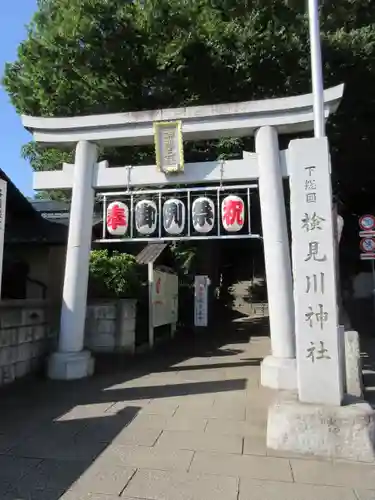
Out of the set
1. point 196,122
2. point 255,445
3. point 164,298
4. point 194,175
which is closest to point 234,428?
point 255,445

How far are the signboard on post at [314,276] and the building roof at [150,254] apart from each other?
7160 mm

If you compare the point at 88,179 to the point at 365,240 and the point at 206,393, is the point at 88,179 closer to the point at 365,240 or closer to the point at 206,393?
the point at 206,393

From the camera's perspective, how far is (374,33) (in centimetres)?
1119

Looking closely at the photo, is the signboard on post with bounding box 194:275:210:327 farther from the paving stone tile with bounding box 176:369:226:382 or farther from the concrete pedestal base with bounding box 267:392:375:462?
the concrete pedestal base with bounding box 267:392:375:462

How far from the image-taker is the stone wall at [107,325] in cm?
1022

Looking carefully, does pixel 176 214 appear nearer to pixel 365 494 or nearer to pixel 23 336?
pixel 23 336

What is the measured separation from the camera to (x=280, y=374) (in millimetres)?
7121

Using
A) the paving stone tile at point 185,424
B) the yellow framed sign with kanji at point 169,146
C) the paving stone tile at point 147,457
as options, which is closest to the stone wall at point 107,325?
the yellow framed sign with kanji at point 169,146

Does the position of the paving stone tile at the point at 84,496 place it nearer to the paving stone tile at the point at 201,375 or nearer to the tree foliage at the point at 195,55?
the paving stone tile at the point at 201,375

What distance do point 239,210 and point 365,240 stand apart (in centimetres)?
804

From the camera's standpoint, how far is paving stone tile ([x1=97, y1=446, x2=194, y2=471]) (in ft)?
13.6

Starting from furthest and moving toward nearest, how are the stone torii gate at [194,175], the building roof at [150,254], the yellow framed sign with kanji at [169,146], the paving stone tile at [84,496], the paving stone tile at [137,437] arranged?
the building roof at [150,254] → the yellow framed sign with kanji at [169,146] → the stone torii gate at [194,175] → the paving stone tile at [137,437] → the paving stone tile at [84,496]

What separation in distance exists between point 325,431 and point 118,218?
18.0ft

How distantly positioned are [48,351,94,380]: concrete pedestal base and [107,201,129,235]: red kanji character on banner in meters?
2.50
